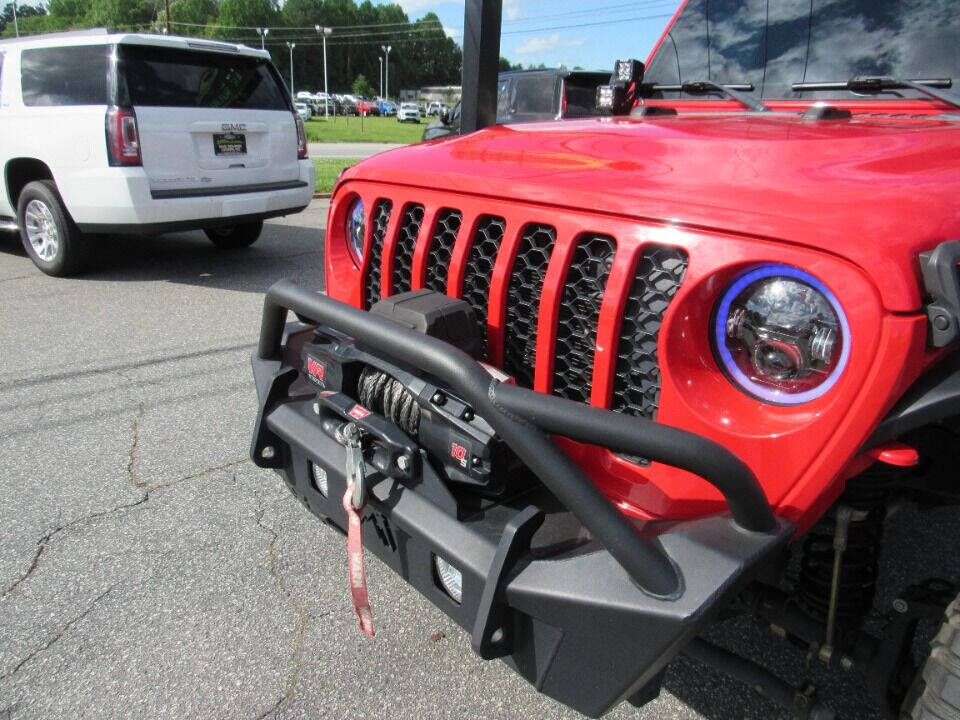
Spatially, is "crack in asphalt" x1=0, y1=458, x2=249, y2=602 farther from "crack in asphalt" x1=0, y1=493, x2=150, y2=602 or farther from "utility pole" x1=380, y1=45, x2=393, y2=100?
"utility pole" x1=380, y1=45, x2=393, y2=100

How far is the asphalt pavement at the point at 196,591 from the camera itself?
2002 mm

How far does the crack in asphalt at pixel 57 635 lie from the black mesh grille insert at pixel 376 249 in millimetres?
1282

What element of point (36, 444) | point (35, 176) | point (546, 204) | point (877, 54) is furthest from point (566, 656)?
point (35, 176)

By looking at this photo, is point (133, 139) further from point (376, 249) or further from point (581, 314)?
point (581, 314)

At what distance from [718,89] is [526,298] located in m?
1.53

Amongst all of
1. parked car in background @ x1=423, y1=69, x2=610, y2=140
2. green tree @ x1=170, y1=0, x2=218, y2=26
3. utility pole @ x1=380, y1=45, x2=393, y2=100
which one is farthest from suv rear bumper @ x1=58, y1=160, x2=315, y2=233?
utility pole @ x1=380, y1=45, x2=393, y2=100

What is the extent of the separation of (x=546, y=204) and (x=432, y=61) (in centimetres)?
12756

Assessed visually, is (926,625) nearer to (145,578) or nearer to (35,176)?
(145,578)

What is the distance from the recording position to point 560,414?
132cm

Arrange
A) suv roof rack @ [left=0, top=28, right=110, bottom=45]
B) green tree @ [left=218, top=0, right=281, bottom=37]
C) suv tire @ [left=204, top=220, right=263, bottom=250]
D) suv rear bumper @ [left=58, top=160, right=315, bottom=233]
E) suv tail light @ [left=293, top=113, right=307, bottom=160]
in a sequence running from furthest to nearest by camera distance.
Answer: green tree @ [left=218, top=0, right=281, bottom=37] → suv tire @ [left=204, top=220, right=263, bottom=250] → suv tail light @ [left=293, top=113, right=307, bottom=160] → suv roof rack @ [left=0, top=28, right=110, bottom=45] → suv rear bumper @ [left=58, top=160, right=315, bottom=233]

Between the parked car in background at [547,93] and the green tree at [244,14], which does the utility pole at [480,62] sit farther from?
the green tree at [244,14]

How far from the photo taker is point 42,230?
6328mm

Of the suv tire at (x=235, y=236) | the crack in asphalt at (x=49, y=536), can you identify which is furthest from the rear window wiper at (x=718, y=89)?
the suv tire at (x=235, y=236)

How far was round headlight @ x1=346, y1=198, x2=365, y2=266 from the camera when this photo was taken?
239 cm
